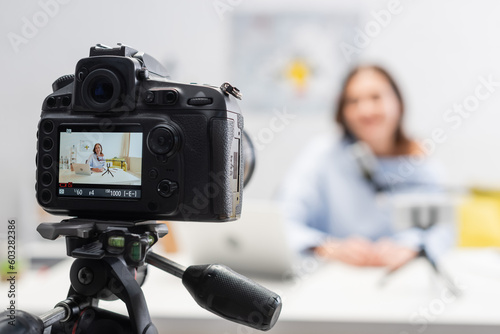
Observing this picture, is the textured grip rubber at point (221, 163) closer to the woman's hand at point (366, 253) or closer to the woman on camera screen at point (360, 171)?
the woman's hand at point (366, 253)

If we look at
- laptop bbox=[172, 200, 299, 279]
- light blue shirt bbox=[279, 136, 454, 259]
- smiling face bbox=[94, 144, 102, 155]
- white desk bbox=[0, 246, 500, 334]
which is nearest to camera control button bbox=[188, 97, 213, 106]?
smiling face bbox=[94, 144, 102, 155]

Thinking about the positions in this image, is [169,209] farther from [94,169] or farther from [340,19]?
[340,19]

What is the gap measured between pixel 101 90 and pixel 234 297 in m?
0.25

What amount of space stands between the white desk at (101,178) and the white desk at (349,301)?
0.59m

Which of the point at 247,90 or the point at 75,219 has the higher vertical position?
the point at 247,90

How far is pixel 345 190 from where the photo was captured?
2.18 m

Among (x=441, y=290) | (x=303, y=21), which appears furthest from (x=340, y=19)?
(x=441, y=290)

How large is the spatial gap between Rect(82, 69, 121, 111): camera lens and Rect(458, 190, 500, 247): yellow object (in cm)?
224

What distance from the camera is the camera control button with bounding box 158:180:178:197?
18.6 inches

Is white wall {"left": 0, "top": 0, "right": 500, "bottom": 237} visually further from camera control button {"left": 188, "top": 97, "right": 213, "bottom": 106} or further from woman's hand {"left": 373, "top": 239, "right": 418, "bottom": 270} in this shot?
camera control button {"left": 188, "top": 97, "right": 213, "bottom": 106}

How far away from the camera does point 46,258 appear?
5.45ft

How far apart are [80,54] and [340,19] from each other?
56.3 inches

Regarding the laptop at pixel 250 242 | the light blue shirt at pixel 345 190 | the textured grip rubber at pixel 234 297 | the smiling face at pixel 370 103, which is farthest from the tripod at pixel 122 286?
the smiling face at pixel 370 103

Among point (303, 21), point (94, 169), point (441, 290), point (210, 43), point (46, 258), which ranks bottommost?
point (46, 258)
